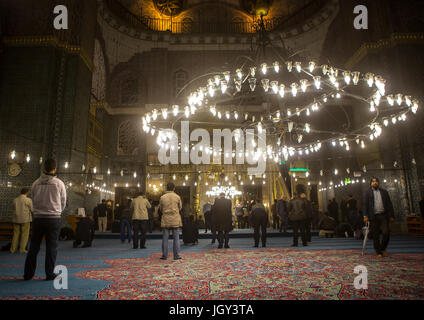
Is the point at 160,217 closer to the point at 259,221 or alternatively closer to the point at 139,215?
the point at 139,215

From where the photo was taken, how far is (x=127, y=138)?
1691 centimetres

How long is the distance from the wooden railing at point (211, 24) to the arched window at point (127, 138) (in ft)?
22.4

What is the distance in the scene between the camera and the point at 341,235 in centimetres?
945

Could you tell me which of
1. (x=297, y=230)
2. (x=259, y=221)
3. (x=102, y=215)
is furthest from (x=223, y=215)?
(x=102, y=215)

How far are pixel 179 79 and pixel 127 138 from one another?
5.24 m

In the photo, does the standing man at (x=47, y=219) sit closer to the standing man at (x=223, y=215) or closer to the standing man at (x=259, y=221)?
the standing man at (x=223, y=215)

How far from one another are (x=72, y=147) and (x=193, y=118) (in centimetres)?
831

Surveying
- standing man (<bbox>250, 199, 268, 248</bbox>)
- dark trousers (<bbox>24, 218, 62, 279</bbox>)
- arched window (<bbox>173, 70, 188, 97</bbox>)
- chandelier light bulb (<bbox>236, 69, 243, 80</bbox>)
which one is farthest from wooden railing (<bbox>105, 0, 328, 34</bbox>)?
dark trousers (<bbox>24, 218, 62, 279</bbox>)

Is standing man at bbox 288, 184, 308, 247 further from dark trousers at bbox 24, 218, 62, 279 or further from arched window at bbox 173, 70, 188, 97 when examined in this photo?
arched window at bbox 173, 70, 188, 97

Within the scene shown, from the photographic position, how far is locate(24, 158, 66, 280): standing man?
10.5ft

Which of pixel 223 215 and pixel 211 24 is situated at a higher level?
pixel 211 24

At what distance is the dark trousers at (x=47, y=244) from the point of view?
3.19 metres

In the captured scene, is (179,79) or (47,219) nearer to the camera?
(47,219)

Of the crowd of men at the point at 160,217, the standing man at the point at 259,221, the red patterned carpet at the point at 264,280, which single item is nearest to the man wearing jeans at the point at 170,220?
the crowd of men at the point at 160,217
